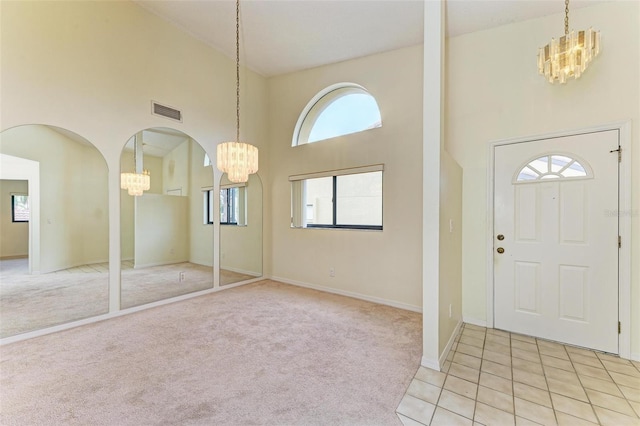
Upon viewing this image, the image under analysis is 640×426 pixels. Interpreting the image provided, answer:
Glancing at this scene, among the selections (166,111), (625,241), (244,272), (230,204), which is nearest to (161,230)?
(230,204)

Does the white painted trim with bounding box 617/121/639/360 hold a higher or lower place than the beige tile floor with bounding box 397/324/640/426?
higher

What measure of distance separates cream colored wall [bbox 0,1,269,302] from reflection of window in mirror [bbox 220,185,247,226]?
15.6 inches

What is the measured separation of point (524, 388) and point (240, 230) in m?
4.16

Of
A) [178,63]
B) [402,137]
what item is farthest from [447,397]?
[178,63]

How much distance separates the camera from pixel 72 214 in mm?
3092

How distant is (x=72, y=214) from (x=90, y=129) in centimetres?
106

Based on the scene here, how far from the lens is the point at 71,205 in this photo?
3.07 metres

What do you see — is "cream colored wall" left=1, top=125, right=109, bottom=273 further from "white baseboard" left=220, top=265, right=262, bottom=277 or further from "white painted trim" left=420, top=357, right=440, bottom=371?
"white painted trim" left=420, top=357, right=440, bottom=371

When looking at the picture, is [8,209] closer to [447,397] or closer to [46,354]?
[46,354]

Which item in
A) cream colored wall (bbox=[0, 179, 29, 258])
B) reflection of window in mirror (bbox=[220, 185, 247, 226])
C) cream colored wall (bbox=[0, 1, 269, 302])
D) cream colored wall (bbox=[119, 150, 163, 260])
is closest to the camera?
cream colored wall (bbox=[0, 1, 269, 302])

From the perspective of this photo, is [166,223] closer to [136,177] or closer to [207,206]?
[207,206]

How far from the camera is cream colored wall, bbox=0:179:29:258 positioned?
262 centimetres

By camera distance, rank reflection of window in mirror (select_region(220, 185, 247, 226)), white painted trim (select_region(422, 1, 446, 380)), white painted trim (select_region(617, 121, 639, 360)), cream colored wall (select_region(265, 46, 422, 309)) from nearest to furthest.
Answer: white painted trim (select_region(422, 1, 446, 380)) → white painted trim (select_region(617, 121, 639, 360)) → cream colored wall (select_region(265, 46, 422, 309)) → reflection of window in mirror (select_region(220, 185, 247, 226))

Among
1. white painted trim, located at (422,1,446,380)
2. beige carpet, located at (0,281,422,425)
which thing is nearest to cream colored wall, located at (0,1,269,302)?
beige carpet, located at (0,281,422,425)
